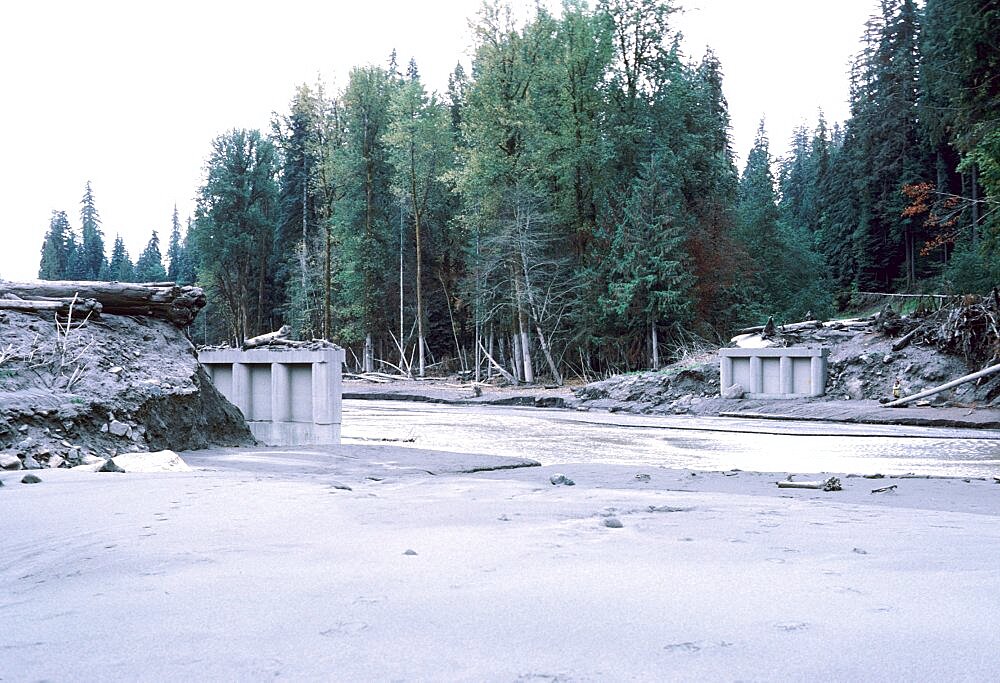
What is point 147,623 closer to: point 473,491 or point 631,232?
point 473,491

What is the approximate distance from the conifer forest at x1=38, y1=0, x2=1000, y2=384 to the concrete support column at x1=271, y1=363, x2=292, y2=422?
21.4 meters

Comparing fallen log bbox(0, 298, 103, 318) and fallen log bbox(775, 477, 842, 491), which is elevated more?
fallen log bbox(0, 298, 103, 318)

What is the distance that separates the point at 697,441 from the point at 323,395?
777 centimetres

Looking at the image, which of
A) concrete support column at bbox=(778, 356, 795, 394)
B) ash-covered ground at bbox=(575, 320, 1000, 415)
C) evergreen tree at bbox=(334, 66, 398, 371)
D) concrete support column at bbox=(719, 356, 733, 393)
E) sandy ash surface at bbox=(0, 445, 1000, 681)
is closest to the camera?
sandy ash surface at bbox=(0, 445, 1000, 681)

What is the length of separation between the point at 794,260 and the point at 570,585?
5057 centimetres

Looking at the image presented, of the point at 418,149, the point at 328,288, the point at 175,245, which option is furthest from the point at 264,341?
the point at 175,245

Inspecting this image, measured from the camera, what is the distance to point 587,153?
40531 millimetres

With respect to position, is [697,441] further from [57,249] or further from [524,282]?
[57,249]

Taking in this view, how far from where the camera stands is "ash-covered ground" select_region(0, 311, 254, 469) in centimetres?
941

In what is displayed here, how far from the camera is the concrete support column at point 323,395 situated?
1602cm

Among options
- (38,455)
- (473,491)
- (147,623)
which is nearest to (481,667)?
(147,623)

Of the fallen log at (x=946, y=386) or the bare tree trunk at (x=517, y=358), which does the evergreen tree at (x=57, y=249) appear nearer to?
the bare tree trunk at (x=517, y=358)

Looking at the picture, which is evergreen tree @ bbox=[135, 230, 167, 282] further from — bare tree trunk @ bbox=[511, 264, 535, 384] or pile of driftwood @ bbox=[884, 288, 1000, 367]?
pile of driftwood @ bbox=[884, 288, 1000, 367]

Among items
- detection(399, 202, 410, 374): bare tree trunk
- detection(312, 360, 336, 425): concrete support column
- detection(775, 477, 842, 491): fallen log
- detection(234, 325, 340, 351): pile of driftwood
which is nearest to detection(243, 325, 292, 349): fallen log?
→ detection(234, 325, 340, 351): pile of driftwood
